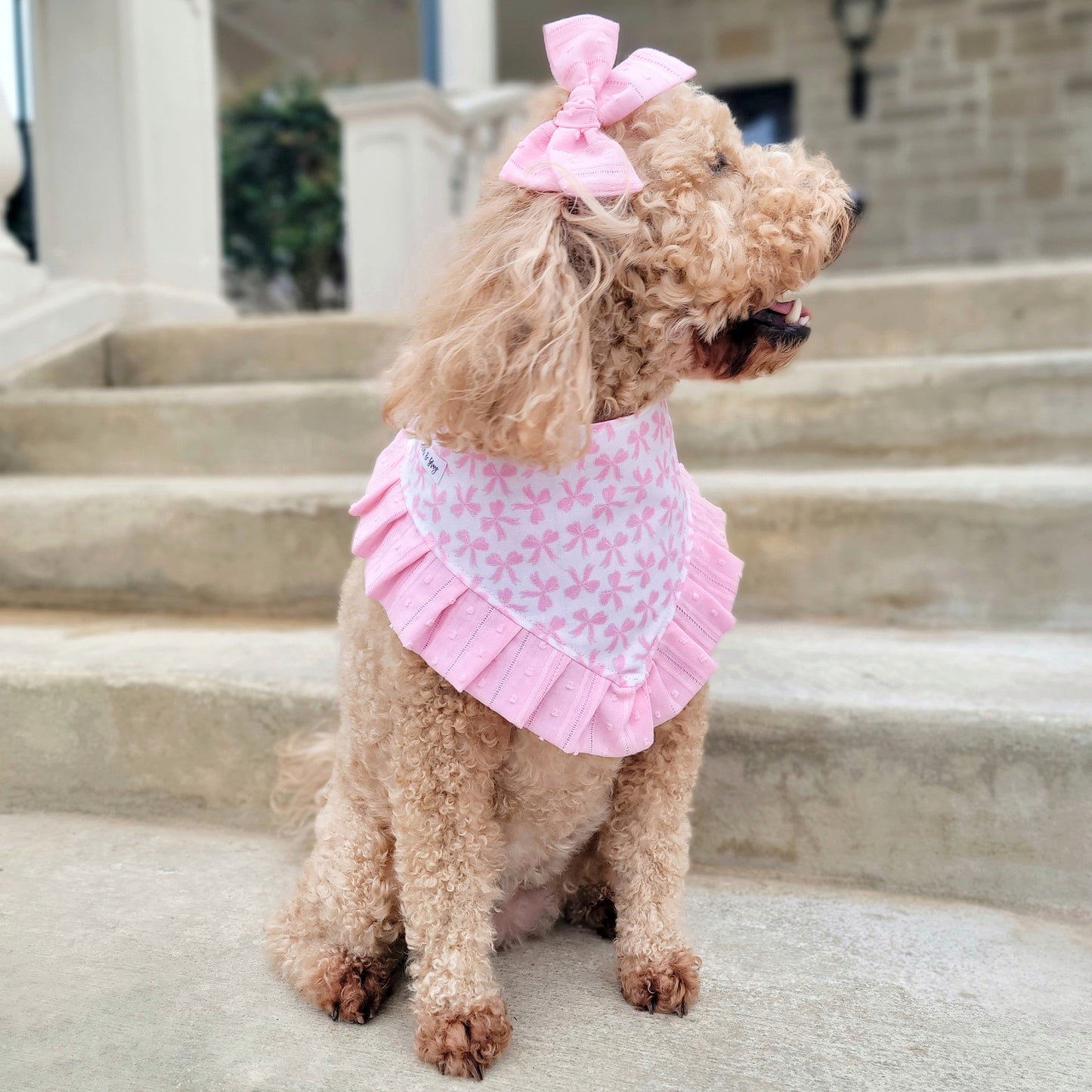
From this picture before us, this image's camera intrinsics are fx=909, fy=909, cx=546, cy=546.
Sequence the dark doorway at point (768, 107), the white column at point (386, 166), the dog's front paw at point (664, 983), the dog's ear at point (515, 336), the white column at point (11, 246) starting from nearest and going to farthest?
the dog's ear at point (515, 336), the dog's front paw at point (664, 983), the white column at point (11, 246), the white column at point (386, 166), the dark doorway at point (768, 107)

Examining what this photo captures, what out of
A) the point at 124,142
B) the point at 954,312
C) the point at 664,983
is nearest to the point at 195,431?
the point at 124,142

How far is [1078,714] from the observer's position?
55.2 inches

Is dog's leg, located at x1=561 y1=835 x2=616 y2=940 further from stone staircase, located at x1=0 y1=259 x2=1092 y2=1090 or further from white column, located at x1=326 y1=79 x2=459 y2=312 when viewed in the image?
white column, located at x1=326 y1=79 x2=459 y2=312

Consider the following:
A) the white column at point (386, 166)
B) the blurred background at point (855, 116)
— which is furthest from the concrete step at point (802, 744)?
the blurred background at point (855, 116)

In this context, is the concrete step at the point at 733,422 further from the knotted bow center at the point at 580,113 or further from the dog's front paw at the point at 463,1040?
the dog's front paw at the point at 463,1040

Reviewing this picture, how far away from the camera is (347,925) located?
Result: 117cm

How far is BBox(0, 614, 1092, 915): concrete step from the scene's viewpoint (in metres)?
1.41

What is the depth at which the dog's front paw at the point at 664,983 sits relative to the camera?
3.79 feet

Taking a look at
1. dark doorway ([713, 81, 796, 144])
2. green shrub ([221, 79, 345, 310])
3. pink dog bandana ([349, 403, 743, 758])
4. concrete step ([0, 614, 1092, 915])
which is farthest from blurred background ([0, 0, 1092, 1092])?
dark doorway ([713, 81, 796, 144])

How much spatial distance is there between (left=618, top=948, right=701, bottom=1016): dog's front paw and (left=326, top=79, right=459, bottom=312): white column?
3395mm

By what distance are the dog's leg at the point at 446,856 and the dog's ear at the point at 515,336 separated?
32 centimetres

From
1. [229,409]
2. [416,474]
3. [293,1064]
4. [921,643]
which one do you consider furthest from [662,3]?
[293,1064]

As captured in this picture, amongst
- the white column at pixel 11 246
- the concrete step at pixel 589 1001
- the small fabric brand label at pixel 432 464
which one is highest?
the white column at pixel 11 246

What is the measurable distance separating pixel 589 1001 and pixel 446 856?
30 cm
